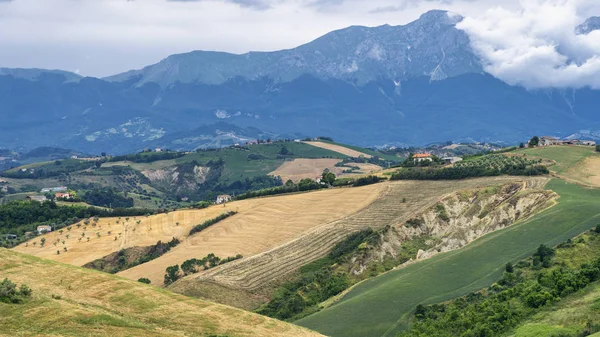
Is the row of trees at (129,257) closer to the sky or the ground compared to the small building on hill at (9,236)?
closer to the ground

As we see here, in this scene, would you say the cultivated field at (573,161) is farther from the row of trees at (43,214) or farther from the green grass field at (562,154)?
the row of trees at (43,214)

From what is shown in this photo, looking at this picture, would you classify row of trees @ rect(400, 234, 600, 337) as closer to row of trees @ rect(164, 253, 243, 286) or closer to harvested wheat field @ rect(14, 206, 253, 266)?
row of trees @ rect(164, 253, 243, 286)

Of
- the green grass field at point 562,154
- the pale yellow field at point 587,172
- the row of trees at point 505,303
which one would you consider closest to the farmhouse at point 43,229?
A: the green grass field at point 562,154

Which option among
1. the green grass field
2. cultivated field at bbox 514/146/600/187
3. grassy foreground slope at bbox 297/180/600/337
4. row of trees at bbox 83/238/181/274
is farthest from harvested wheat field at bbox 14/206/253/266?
cultivated field at bbox 514/146/600/187

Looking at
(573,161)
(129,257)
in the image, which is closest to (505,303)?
(129,257)

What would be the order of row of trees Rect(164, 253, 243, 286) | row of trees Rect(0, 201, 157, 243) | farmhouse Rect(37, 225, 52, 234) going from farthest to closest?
row of trees Rect(0, 201, 157, 243) → farmhouse Rect(37, 225, 52, 234) → row of trees Rect(164, 253, 243, 286)

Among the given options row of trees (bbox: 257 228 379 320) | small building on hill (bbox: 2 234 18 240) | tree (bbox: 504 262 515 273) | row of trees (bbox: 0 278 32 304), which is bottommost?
row of trees (bbox: 257 228 379 320)

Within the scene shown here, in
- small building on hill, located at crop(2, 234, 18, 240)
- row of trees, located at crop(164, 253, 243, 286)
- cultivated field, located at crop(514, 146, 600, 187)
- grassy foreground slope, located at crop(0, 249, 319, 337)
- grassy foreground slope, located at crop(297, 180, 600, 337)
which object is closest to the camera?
grassy foreground slope, located at crop(0, 249, 319, 337)
